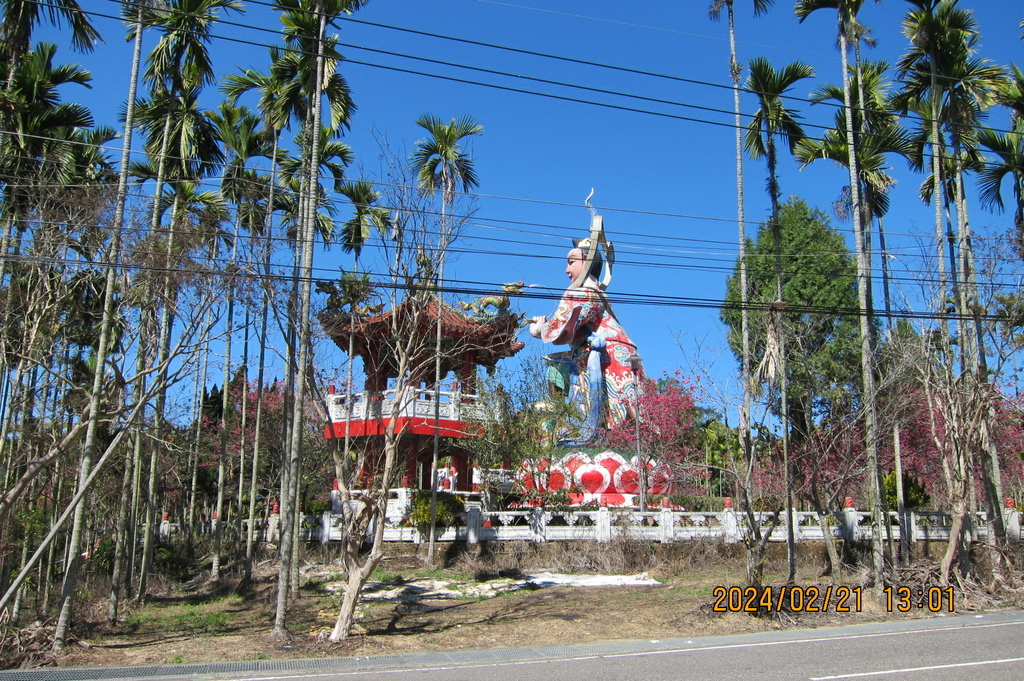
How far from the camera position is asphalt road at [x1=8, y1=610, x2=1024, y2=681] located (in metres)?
10.4

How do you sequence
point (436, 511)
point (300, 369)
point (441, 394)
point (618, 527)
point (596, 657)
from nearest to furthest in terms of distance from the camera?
1. point (596, 657)
2. point (300, 369)
3. point (436, 511)
4. point (618, 527)
5. point (441, 394)

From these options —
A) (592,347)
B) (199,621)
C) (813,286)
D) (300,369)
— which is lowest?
(199,621)

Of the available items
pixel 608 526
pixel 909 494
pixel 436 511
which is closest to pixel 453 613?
pixel 436 511

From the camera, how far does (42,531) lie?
54.9 feet

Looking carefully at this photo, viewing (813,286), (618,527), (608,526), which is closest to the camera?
(608,526)

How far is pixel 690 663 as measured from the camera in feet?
36.8

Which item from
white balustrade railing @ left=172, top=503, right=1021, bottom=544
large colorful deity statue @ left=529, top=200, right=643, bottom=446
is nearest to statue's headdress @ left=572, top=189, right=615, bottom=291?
large colorful deity statue @ left=529, top=200, right=643, bottom=446

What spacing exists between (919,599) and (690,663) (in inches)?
326

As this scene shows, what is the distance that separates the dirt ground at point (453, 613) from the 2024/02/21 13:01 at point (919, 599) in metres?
0.32

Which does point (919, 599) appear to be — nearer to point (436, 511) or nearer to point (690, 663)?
point (690, 663)

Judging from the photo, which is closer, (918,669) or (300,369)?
(918,669)

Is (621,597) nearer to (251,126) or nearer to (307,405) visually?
(307,405)

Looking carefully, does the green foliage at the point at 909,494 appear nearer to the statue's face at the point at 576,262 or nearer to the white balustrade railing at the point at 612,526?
the white balustrade railing at the point at 612,526

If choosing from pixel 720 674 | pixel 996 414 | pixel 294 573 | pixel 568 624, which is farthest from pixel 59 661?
pixel 996 414
